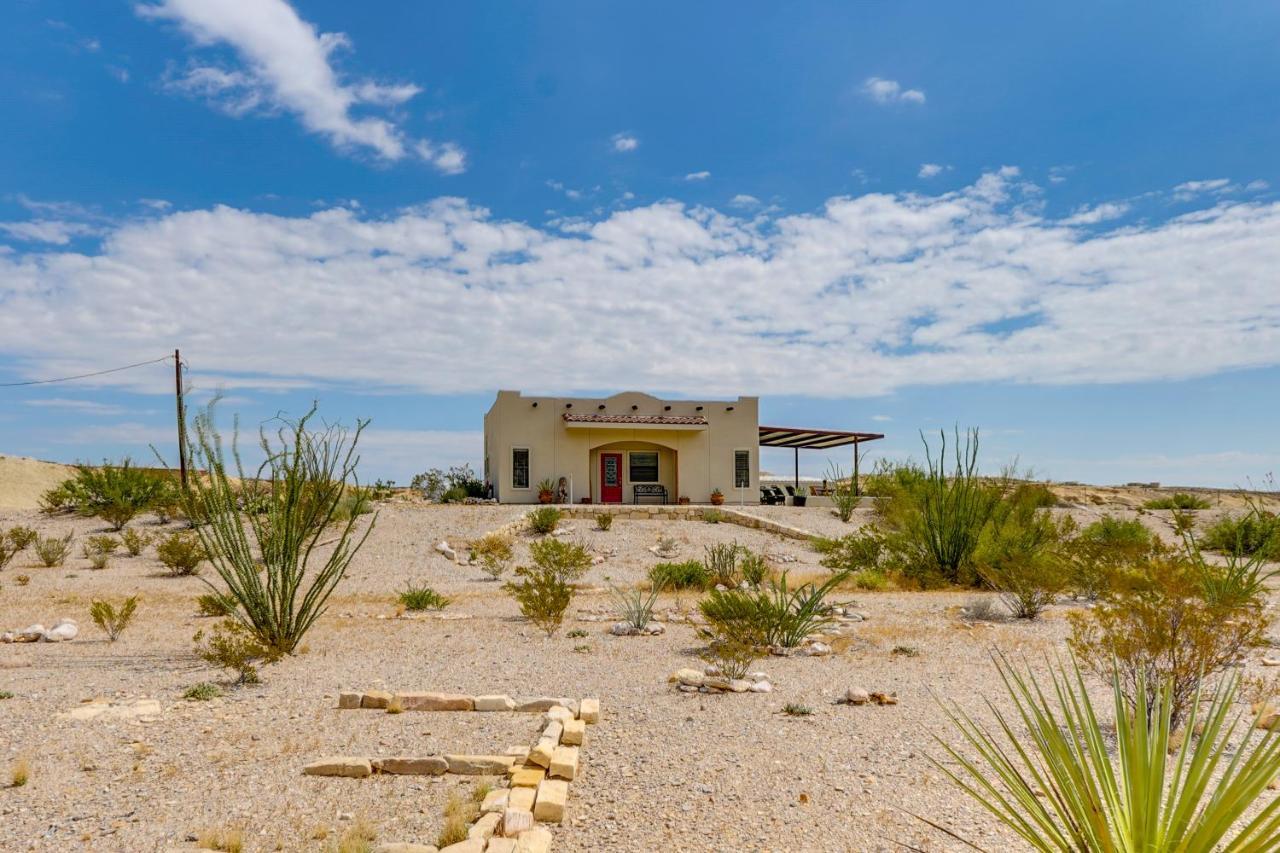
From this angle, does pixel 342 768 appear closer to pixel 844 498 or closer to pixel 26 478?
pixel 844 498

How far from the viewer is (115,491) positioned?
23.7 metres

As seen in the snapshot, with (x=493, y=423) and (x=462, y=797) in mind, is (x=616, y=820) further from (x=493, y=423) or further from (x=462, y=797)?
(x=493, y=423)

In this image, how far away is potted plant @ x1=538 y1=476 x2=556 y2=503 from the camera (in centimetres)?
2809

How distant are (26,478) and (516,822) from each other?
4982cm

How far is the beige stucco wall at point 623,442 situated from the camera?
2877 centimetres

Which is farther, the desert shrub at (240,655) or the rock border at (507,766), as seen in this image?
the desert shrub at (240,655)

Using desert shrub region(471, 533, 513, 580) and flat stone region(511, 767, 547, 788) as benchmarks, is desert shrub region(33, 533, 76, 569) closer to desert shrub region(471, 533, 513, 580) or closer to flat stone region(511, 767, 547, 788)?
desert shrub region(471, 533, 513, 580)

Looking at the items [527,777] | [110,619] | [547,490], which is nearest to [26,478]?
[547,490]

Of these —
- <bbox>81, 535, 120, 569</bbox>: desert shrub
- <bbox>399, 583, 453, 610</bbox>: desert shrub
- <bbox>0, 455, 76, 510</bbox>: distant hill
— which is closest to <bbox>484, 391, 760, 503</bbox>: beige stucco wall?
<bbox>81, 535, 120, 569</bbox>: desert shrub

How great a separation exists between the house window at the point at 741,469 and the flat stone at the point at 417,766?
2569 centimetres

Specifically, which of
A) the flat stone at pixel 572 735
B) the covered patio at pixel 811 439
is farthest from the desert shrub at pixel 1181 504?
the flat stone at pixel 572 735

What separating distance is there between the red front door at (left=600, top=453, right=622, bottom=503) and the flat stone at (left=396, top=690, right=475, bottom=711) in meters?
23.1

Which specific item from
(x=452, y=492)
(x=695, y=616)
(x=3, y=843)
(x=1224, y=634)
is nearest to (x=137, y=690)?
(x=3, y=843)

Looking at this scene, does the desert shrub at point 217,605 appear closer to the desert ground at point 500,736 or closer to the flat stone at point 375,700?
the desert ground at point 500,736
